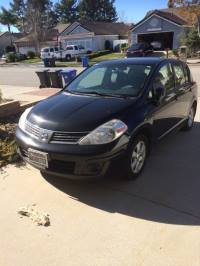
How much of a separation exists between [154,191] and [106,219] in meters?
0.85

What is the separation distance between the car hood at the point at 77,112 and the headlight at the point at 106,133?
0.08 m

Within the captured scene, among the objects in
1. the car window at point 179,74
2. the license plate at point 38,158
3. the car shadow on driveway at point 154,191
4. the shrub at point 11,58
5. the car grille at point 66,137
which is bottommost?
the shrub at point 11,58

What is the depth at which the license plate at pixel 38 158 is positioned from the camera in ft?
12.3

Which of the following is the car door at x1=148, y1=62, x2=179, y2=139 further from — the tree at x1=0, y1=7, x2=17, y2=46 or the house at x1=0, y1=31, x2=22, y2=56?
the tree at x1=0, y1=7, x2=17, y2=46

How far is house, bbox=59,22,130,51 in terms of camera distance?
47.6 meters

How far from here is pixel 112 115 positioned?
3926 millimetres

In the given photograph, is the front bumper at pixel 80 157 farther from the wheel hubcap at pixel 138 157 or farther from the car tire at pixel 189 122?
the car tire at pixel 189 122

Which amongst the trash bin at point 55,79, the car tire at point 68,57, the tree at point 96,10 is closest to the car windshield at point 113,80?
the trash bin at point 55,79

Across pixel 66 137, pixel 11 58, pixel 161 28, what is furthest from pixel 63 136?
pixel 11 58

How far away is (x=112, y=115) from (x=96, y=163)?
68 cm

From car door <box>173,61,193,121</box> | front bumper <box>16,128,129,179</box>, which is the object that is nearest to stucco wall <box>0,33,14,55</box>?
car door <box>173,61,193,121</box>

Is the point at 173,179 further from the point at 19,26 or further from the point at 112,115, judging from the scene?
the point at 19,26

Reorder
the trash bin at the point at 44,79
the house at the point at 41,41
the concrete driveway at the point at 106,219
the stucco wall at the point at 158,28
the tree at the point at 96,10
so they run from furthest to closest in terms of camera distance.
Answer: the tree at the point at 96,10
the house at the point at 41,41
the stucco wall at the point at 158,28
the trash bin at the point at 44,79
the concrete driveway at the point at 106,219

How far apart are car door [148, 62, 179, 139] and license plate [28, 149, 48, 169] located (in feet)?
5.39
